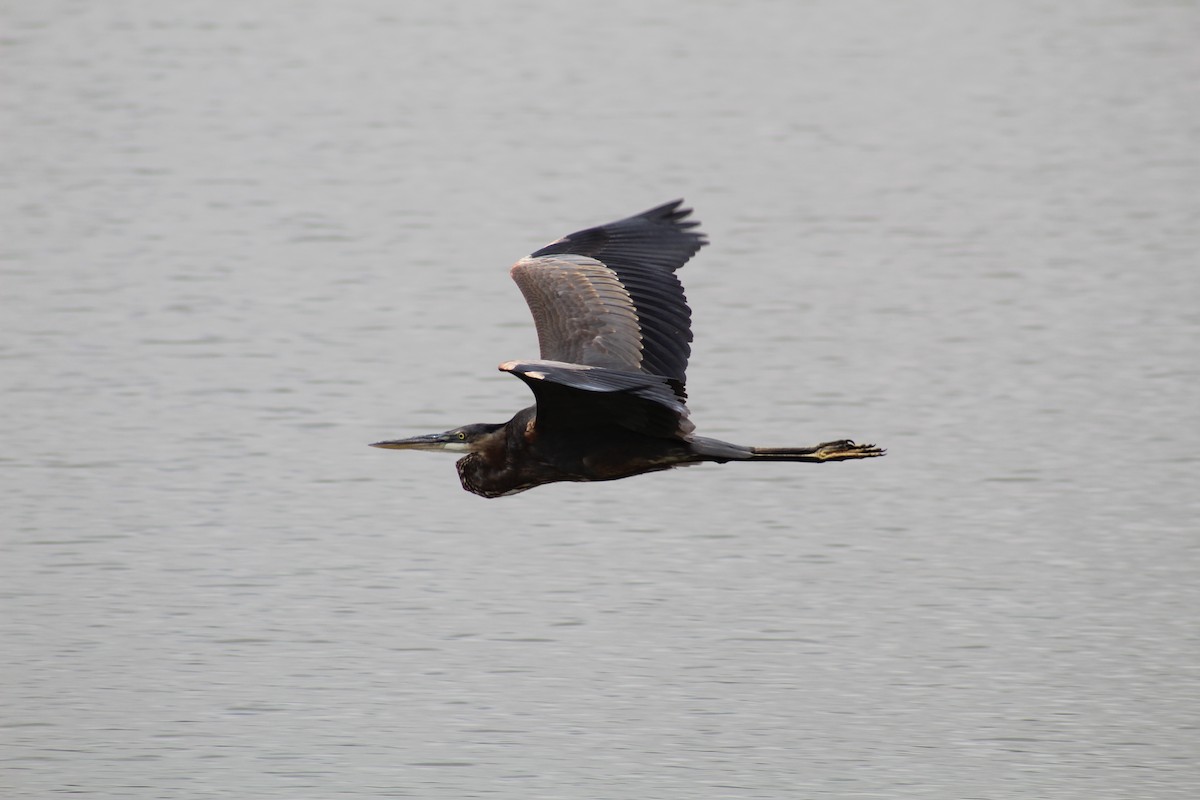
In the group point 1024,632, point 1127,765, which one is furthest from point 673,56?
point 1127,765

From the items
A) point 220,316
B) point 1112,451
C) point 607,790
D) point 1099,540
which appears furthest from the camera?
point 220,316

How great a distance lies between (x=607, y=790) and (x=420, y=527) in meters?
2.69

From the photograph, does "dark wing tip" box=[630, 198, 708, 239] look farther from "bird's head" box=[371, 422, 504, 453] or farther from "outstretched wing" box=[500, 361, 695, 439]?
"outstretched wing" box=[500, 361, 695, 439]

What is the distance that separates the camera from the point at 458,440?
8.16 m

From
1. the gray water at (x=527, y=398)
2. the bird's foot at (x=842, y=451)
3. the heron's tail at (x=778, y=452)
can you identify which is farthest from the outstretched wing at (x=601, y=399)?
the gray water at (x=527, y=398)

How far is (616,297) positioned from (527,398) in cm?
312

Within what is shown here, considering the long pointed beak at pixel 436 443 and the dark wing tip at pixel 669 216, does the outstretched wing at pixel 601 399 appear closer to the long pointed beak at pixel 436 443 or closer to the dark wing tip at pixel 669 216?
the long pointed beak at pixel 436 443

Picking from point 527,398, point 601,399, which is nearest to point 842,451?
point 601,399

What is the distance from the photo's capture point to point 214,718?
333 inches

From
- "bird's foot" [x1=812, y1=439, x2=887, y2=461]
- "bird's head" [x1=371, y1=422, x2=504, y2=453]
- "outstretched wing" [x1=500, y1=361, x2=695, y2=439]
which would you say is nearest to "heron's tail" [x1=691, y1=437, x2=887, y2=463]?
"bird's foot" [x1=812, y1=439, x2=887, y2=461]

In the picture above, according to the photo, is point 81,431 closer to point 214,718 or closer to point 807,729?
point 214,718

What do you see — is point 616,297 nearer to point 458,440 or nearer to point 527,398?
point 458,440

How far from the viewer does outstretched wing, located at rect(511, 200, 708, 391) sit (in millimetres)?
8211

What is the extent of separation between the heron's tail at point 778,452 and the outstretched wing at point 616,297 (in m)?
0.49
